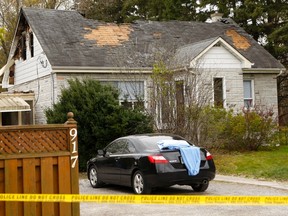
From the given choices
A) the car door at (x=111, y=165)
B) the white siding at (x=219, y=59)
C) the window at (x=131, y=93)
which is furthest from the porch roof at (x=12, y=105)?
the car door at (x=111, y=165)

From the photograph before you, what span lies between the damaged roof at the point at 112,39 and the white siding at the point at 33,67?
0.69 m

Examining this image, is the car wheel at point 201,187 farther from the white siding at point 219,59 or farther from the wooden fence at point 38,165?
the white siding at point 219,59

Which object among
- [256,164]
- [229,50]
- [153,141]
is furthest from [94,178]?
[229,50]

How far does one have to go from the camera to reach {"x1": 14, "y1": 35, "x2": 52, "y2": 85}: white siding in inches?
898

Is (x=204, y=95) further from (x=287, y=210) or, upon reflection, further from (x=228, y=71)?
(x=287, y=210)

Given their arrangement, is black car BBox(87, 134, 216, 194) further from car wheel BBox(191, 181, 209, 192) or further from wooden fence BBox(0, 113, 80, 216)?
wooden fence BBox(0, 113, 80, 216)

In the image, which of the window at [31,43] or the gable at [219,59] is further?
the window at [31,43]

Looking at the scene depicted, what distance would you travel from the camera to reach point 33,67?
2452 centimetres

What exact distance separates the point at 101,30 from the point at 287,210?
56.3 feet

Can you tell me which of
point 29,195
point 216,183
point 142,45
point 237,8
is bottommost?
point 216,183

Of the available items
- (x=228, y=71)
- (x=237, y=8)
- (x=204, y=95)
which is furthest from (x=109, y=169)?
(x=237, y=8)

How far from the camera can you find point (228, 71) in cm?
2308

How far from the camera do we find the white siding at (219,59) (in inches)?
875

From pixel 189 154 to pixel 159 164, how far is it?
78 cm
